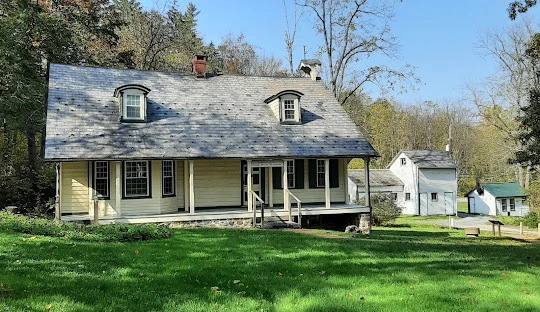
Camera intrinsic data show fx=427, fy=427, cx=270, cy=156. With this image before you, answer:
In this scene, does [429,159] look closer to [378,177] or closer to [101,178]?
[378,177]

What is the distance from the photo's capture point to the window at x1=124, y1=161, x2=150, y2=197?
1644cm

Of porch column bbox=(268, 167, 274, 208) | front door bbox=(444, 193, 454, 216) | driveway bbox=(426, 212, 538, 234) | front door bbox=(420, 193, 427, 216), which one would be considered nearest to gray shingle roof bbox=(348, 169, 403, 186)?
front door bbox=(420, 193, 427, 216)

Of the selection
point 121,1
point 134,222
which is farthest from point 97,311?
point 121,1

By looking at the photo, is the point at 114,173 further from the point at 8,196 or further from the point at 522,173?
the point at 522,173

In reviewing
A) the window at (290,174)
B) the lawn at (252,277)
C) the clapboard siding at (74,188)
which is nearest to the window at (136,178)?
the clapboard siding at (74,188)

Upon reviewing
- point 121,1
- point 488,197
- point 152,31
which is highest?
point 121,1

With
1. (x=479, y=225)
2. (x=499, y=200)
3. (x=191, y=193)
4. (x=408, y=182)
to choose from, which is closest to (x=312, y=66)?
(x=191, y=193)

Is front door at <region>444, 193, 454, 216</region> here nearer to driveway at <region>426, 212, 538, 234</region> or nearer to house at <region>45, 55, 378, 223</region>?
driveway at <region>426, 212, 538, 234</region>

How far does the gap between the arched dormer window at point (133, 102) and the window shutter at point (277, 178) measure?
595 centimetres

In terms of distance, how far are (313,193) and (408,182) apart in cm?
2859

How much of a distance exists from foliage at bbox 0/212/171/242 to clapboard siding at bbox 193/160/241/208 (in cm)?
553

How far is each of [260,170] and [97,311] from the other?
13.8m

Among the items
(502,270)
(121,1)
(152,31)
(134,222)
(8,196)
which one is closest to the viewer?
(502,270)

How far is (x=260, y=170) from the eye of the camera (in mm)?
18656
